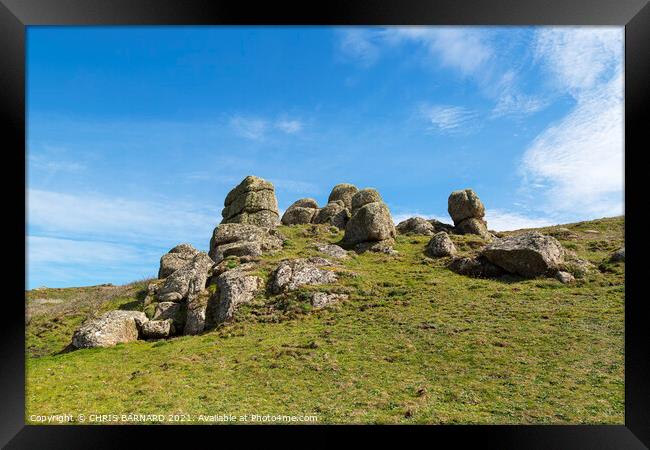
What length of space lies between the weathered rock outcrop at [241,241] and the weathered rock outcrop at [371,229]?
867 cm

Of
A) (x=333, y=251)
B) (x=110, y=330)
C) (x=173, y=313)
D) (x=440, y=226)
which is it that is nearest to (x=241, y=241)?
(x=333, y=251)

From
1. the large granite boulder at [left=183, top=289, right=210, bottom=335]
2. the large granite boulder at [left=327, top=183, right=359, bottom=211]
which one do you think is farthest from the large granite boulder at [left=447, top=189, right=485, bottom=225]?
the large granite boulder at [left=183, top=289, right=210, bottom=335]

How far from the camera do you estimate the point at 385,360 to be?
1756 centimetres

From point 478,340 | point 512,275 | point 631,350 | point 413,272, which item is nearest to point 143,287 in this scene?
point 413,272

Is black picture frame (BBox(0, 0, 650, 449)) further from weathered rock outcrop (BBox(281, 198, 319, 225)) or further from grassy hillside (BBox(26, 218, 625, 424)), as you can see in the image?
weathered rock outcrop (BBox(281, 198, 319, 225))

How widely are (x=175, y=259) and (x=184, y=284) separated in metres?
11.8

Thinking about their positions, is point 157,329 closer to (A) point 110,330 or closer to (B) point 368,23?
(A) point 110,330

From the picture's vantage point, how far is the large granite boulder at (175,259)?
133 ft

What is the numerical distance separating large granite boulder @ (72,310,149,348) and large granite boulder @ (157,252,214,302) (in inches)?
149

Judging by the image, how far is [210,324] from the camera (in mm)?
27781

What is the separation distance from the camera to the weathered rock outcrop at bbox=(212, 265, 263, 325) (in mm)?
27531

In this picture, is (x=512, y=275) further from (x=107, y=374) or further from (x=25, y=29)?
(x=25, y=29)

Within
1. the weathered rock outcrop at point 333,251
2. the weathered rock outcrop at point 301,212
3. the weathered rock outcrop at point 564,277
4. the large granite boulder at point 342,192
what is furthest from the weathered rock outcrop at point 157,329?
the large granite boulder at point 342,192

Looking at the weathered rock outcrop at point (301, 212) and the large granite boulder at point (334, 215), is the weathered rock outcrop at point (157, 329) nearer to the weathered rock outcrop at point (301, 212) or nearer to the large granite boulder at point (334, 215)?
the large granite boulder at point (334, 215)
